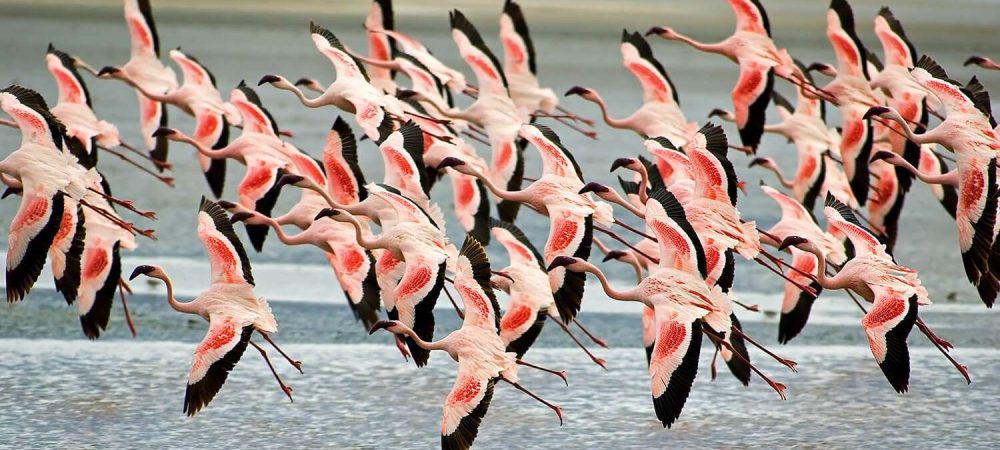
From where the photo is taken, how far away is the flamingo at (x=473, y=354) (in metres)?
4.78

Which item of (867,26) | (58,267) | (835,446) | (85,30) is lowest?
(867,26)

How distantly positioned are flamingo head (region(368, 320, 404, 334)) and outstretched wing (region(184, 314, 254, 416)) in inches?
17.3

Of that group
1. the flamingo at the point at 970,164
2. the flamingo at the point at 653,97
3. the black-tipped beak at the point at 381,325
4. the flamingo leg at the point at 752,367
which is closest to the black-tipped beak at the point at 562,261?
the flamingo leg at the point at 752,367

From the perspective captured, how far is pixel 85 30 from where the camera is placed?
17.9 metres

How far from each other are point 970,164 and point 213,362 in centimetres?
297

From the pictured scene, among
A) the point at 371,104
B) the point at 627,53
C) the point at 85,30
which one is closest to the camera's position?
the point at 371,104

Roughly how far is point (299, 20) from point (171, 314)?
1389 cm

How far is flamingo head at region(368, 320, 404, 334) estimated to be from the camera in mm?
4957

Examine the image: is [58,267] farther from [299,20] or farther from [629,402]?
[299,20]

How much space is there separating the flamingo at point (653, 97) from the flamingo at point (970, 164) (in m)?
1.21

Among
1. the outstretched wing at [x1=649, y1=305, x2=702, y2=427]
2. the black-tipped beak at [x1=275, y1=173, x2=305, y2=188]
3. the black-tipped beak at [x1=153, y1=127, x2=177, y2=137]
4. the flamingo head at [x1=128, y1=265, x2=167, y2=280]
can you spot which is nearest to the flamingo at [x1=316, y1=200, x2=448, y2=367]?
the black-tipped beak at [x1=275, y1=173, x2=305, y2=188]

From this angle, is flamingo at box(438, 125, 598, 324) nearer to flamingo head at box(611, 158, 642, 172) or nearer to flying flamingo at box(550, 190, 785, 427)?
flamingo head at box(611, 158, 642, 172)

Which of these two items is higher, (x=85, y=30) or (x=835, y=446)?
(x=835, y=446)

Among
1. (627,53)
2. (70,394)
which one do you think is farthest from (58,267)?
(627,53)
